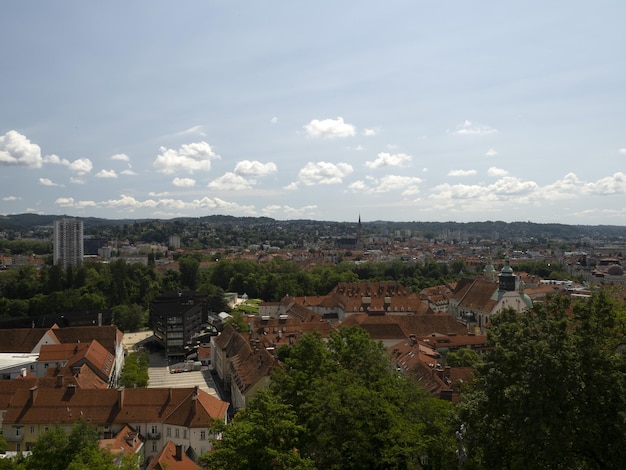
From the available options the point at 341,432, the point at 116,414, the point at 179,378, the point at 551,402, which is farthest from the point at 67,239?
the point at 551,402

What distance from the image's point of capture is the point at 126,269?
112m

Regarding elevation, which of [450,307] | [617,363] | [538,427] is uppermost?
[617,363]

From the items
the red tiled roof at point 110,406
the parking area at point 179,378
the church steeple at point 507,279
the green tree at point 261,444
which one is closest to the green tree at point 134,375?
the parking area at point 179,378

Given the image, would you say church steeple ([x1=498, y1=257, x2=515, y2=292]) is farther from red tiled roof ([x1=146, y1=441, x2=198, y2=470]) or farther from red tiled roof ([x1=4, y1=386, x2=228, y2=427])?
red tiled roof ([x1=146, y1=441, x2=198, y2=470])

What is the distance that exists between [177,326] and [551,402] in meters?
58.1

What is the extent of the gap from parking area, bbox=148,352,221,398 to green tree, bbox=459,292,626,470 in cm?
3742

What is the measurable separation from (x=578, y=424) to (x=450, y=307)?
76015mm

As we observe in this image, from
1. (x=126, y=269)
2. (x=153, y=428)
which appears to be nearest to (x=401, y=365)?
(x=153, y=428)

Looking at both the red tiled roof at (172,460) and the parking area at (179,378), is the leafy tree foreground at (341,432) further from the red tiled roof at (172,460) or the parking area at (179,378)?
the parking area at (179,378)

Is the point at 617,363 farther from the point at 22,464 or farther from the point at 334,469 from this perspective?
the point at 22,464

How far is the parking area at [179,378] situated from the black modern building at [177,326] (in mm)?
3950

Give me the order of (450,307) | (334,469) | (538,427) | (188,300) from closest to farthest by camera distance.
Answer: (538,427), (334,469), (188,300), (450,307)

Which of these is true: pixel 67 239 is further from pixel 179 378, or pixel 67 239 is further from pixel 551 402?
pixel 551 402

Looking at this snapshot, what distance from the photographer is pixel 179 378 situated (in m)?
57.0
